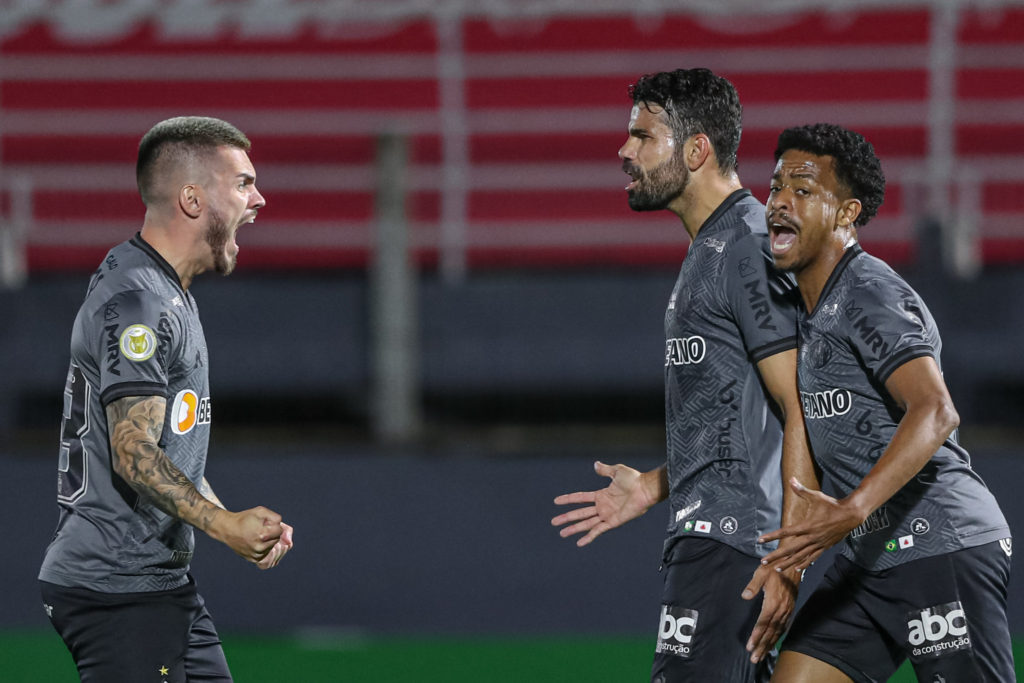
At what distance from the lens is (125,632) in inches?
147

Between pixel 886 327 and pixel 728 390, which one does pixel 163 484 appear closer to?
pixel 728 390

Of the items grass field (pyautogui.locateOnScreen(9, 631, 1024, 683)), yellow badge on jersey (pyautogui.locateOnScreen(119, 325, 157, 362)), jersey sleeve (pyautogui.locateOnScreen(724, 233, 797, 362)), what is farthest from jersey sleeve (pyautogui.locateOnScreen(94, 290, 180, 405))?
grass field (pyautogui.locateOnScreen(9, 631, 1024, 683))

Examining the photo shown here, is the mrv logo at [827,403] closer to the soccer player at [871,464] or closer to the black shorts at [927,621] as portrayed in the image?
the soccer player at [871,464]

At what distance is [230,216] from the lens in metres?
4.07

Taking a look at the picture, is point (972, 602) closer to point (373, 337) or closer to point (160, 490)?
point (160, 490)

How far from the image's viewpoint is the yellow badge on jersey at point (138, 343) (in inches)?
144

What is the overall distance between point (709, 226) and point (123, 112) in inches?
315

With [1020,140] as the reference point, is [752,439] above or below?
below

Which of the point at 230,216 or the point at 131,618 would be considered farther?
the point at 230,216

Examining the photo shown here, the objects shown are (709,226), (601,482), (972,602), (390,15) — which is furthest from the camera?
(390,15)

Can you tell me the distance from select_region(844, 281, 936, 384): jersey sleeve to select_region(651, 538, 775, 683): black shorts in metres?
0.68

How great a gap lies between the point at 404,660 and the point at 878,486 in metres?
4.01

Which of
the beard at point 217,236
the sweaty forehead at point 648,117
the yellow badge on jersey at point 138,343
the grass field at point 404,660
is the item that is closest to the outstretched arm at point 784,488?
the sweaty forehead at point 648,117

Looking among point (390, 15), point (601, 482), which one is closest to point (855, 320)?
point (601, 482)
